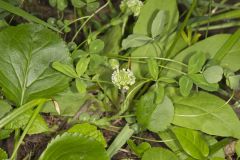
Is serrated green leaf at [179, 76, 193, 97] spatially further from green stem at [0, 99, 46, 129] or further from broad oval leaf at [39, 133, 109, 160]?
green stem at [0, 99, 46, 129]

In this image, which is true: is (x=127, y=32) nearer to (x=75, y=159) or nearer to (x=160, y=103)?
(x=160, y=103)

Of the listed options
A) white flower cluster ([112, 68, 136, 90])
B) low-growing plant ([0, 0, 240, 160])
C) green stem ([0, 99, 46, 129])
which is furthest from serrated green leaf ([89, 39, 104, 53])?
green stem ([0, 99, 46, 129])

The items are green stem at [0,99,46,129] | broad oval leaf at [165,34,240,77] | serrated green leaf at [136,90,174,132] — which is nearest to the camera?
green stem at [0,99,46,129]

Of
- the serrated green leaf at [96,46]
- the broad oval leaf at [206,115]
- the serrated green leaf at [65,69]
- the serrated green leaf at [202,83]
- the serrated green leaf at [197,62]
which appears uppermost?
the serrated green leaf at [96,46]

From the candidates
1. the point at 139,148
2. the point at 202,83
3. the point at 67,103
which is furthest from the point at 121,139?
the point at 202,83

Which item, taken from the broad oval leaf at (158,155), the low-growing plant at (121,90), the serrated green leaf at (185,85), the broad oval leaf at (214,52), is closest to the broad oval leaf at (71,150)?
the low-growing plant at (121,90)

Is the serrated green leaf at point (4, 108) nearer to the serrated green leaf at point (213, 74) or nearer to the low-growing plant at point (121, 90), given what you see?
the low-growing plant at point (121, 90)

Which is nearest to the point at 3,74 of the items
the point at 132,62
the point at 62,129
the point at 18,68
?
the point at 18,68
